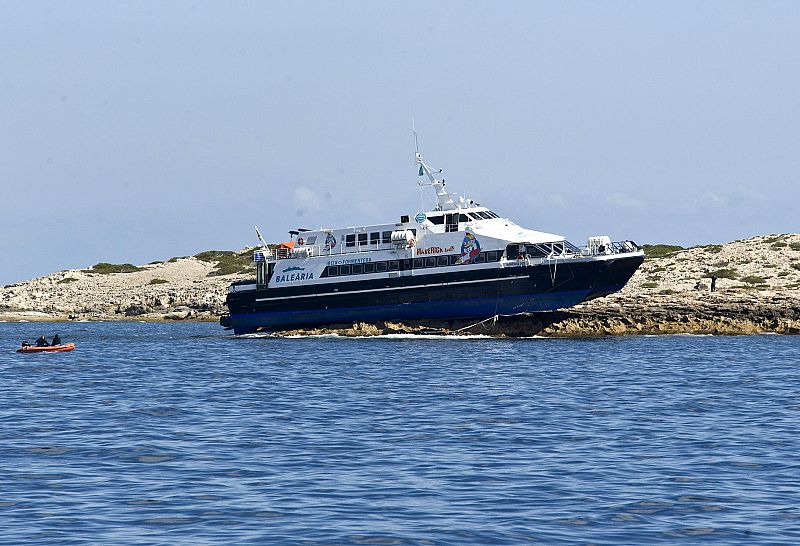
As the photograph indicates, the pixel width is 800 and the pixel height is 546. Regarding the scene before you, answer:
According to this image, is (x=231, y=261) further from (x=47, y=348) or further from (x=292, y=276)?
(x=47, y=348)

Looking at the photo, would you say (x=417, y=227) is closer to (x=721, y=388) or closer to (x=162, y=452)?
(x=721, y=388)

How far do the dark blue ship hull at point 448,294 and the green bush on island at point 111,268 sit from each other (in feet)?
311

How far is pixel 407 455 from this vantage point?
21.8 meters

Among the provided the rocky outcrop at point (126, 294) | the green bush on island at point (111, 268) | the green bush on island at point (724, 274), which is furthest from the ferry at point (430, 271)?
the green bush on island at point (111, 268)

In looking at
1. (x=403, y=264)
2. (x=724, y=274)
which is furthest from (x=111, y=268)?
(x=403, y=264)

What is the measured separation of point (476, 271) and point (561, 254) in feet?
15.8

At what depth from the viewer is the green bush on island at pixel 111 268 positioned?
15588 centimetres

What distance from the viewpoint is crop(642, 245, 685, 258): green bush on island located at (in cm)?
11941

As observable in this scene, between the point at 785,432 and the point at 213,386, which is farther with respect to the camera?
the point at 213,386

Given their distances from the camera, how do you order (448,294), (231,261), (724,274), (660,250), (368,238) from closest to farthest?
(448,294)
(368,238)
(724,274)
(660,250)
(231,261)

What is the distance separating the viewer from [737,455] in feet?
70.3

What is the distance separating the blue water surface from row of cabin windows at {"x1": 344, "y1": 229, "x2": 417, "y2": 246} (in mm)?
19677

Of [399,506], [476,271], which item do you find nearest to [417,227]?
[476,271]

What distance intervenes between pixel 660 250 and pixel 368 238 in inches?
2737
